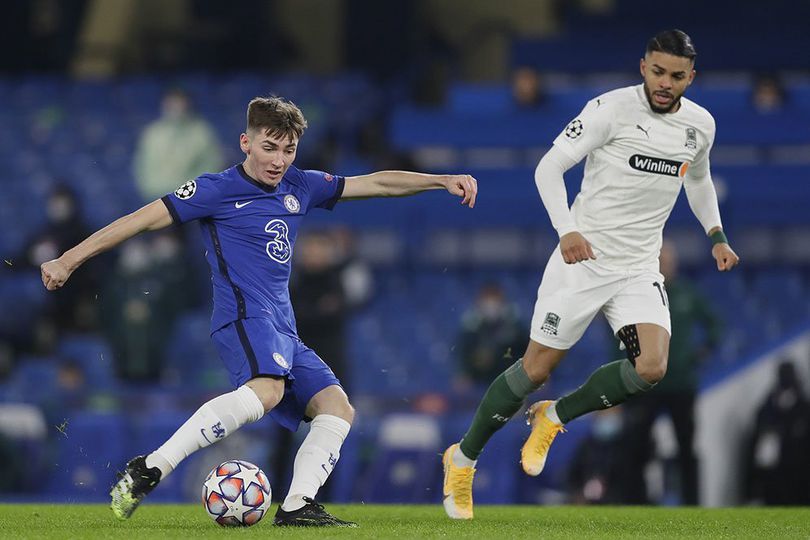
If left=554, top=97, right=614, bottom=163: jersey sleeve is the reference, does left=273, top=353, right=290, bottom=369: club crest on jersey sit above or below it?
below

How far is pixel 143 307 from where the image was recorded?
12.8m

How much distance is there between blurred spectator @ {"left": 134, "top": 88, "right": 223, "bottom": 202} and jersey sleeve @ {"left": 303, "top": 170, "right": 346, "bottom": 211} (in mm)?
7683

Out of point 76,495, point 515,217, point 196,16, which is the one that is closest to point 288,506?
point 76,495

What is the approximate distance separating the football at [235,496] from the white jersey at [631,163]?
196 centimetres

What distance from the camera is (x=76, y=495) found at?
11805 mm

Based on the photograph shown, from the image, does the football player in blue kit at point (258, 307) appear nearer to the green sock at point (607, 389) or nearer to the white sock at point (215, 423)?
the white sock at point (215, 423)

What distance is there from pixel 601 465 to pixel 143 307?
423 centimetres

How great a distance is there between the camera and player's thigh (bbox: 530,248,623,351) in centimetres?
716

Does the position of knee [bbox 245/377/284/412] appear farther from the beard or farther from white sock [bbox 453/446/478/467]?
the beard

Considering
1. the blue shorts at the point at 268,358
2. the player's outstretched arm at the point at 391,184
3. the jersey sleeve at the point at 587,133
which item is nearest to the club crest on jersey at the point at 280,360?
the blue shorts at the point at 268,358

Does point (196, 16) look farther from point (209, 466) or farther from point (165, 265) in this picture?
point (209, 466)

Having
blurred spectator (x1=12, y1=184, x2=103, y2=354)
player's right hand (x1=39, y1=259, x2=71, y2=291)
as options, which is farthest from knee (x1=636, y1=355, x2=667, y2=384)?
blurred spectator (x1=12, y1=184, x2=103, y2=354)

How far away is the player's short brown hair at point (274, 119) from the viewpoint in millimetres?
6531

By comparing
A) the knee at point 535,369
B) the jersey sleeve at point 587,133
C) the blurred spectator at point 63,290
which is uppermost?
the jersey sleeve at point 587,133
